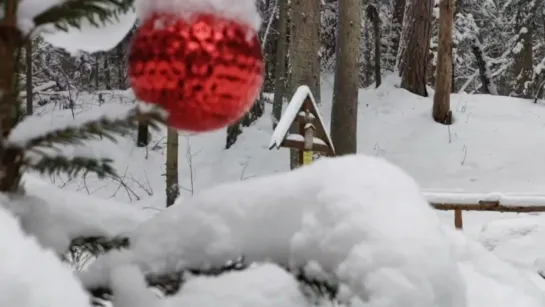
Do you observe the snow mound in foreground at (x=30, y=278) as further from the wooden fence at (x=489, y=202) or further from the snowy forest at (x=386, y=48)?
the snowy forest at (x=386, y=48)

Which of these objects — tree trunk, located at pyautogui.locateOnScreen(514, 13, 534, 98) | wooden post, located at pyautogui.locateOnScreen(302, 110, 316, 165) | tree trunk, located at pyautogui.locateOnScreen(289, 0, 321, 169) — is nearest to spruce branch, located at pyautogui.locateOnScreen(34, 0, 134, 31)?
wooden post, located at pyautogui.locateOnScreen(302, 110, 316, 165)

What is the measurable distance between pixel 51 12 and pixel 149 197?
8924 mm

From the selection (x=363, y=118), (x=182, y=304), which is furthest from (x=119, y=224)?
(x=363, y=118)

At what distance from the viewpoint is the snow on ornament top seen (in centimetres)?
102

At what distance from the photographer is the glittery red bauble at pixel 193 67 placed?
1.02 meters

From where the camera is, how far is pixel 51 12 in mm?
809

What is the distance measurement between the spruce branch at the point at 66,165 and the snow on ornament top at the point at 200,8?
298 millimetres

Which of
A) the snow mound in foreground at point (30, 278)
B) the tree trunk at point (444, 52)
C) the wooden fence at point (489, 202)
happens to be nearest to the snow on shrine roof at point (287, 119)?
the wooden fence at point (489, 202)

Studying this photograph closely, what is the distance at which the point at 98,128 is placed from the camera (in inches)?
31.0

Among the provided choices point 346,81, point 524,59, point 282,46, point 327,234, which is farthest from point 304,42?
point 524,59

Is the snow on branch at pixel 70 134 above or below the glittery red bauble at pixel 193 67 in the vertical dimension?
below

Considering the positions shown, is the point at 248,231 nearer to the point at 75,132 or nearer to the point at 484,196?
the point at 75,132

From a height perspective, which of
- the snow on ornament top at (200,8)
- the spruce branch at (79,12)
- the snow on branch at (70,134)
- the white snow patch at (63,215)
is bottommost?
the white snow patch at (63,215)

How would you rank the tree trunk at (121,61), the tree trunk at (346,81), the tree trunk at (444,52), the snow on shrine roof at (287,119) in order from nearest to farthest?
the snow on shrine roof at (287,119), the tree trunk at (121,61), the tree trunk at (346,81), the tree trunk at (444,52)
